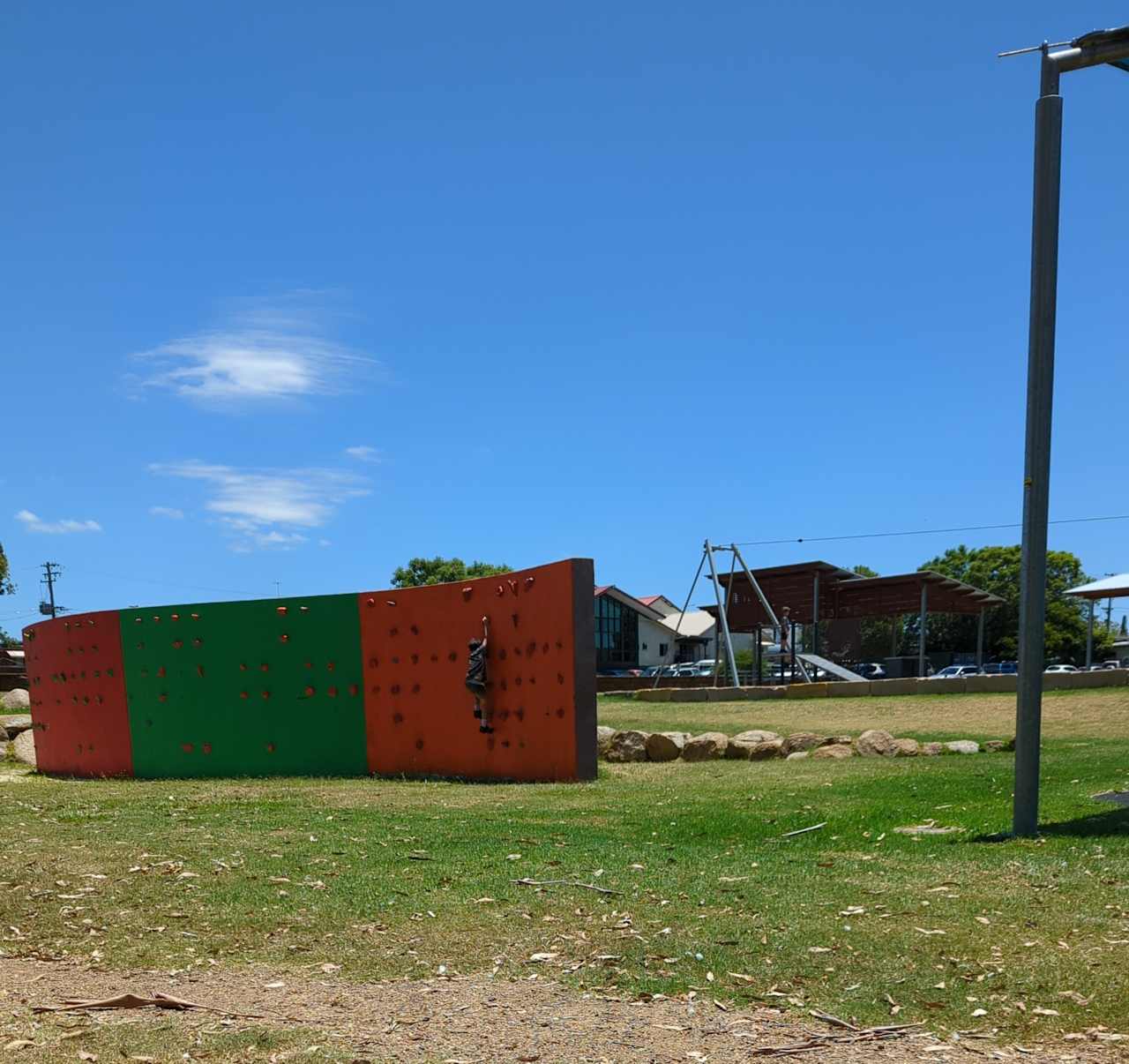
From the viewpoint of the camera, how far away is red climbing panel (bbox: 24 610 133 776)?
1702 cm

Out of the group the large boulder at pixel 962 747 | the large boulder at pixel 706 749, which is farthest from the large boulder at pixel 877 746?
the large boulder at pixel 706 749

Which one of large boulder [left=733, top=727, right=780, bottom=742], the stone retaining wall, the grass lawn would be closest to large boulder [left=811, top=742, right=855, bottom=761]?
large boulder [left=733, top=727, right=780, bottom=742]

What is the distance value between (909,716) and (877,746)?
22.9 feet

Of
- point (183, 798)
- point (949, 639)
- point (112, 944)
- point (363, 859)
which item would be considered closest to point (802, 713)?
point (183, 798)

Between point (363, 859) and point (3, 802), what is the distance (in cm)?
596

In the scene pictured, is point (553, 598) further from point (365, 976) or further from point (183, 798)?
point (365, 976)

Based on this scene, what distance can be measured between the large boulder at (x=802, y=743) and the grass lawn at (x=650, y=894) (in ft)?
12.6

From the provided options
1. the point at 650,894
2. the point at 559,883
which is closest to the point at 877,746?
the point at 559,883

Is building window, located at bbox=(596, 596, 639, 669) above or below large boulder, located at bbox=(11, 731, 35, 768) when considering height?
below

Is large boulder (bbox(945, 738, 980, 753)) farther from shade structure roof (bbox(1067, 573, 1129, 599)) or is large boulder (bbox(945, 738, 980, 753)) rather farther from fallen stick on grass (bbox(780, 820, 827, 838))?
shade structure roof (bbox(1067, 573, 1129, 599))

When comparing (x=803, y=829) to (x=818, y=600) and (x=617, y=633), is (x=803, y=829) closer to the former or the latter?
(x=818, y=600)

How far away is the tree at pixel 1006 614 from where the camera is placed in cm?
5853

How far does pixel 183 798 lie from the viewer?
11766 millimetres

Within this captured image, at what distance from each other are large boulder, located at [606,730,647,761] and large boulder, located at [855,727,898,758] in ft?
8.97
